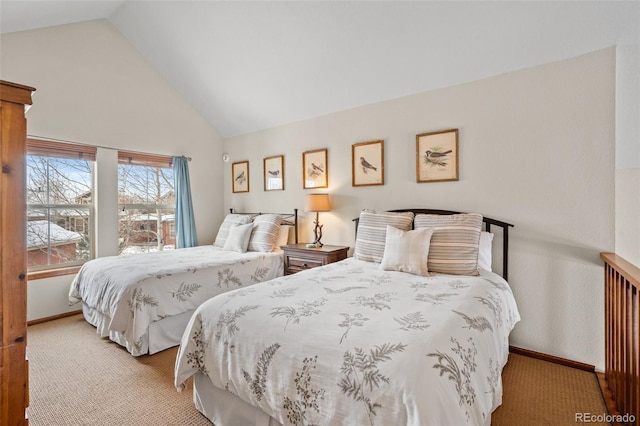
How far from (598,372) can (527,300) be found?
0.61m

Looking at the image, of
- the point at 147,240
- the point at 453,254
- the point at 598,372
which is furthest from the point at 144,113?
the point at 598,372

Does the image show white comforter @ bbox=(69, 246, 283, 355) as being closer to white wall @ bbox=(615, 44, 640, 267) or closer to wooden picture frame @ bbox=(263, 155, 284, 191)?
wooden picture frame @ bbox=(263, 155, 284, 191)

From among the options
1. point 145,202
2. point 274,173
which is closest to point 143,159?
point 145,202

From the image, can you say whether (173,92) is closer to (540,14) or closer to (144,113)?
(144,113)

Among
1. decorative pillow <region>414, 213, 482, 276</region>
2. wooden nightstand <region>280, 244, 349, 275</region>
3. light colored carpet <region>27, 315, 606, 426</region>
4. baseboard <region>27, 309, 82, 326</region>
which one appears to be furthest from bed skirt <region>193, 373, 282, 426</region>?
baseboard <region>27, 309, 82, 326</region>

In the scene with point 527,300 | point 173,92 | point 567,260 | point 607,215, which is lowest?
point 527,300

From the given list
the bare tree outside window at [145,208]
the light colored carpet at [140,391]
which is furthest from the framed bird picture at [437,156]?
the bare tree outside window at [145,208]

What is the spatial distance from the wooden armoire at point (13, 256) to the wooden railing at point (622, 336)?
2.41m

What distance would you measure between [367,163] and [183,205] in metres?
2.68

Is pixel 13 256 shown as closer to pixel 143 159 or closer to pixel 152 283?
pixel 152 283

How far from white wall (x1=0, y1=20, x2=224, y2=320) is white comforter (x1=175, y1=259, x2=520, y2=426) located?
9.64 ft

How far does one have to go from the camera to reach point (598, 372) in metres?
2.25

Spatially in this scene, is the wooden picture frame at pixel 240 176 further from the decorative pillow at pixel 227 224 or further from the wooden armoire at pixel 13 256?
the wooden armoire at pixel 13 256

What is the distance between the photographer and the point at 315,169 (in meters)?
3.85
